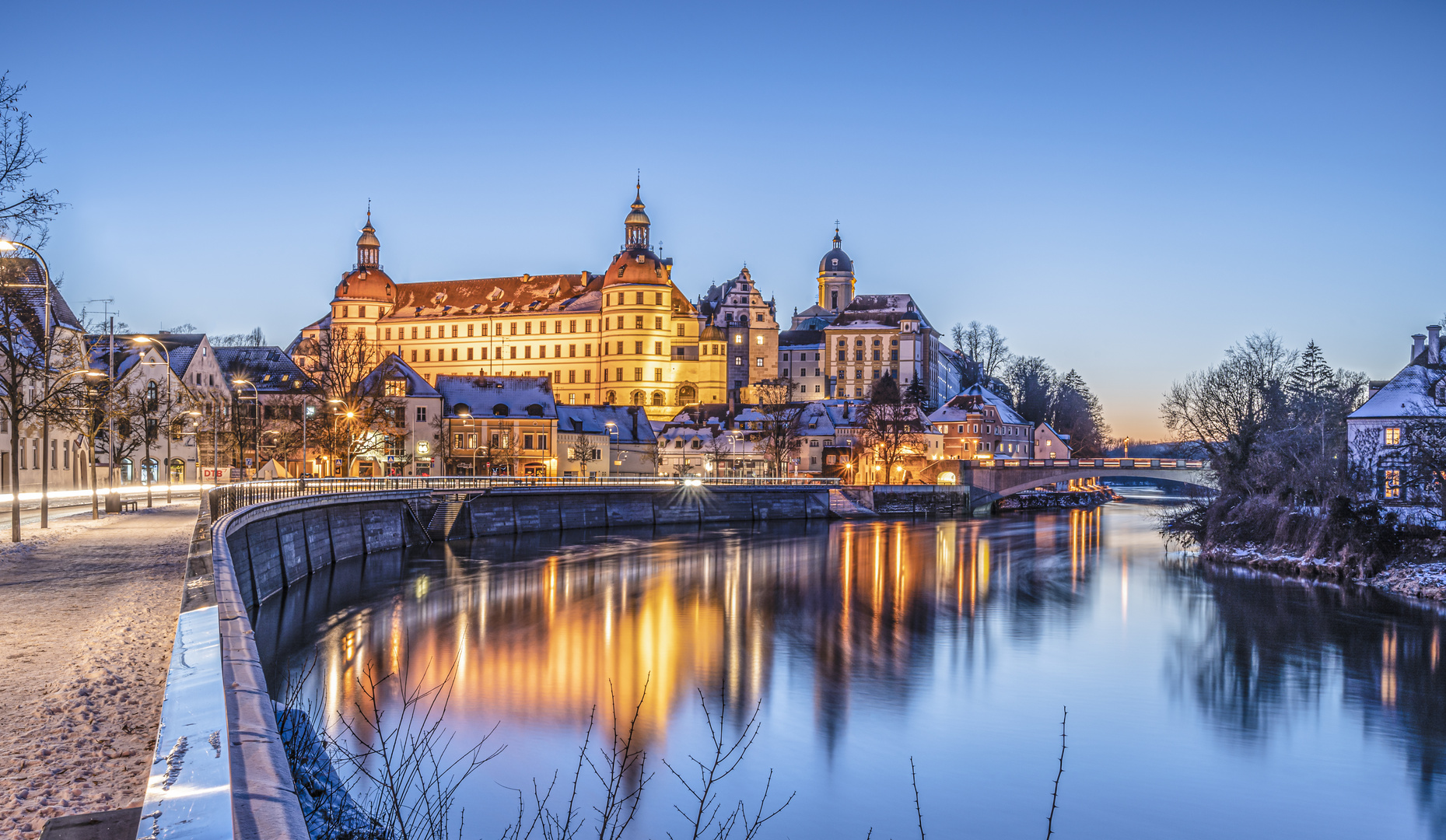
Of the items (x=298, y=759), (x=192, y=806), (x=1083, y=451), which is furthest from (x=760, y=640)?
(x=1083, y=451)

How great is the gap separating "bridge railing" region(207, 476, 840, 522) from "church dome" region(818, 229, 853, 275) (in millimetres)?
95620

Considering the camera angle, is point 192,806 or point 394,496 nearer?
point 192,806

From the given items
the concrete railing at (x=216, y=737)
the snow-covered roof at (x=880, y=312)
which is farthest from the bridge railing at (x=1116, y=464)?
the concrete railing at (x=216, y=737)

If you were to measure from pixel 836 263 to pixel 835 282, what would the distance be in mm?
3459

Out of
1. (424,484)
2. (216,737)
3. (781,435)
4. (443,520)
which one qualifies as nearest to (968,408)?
(781,435)

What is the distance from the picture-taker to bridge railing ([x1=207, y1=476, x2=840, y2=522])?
29.6m

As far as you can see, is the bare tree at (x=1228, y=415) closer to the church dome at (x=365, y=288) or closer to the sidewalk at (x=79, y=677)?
the sidewalk at (x=79, y=677)

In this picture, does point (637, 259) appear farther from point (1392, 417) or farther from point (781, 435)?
point (1392, 417)

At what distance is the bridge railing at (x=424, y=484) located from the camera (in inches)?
1167

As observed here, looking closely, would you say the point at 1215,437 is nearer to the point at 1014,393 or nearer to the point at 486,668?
the point at 486,668

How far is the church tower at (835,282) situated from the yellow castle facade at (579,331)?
116ft

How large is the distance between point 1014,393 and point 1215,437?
296ft

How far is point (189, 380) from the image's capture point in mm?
71000

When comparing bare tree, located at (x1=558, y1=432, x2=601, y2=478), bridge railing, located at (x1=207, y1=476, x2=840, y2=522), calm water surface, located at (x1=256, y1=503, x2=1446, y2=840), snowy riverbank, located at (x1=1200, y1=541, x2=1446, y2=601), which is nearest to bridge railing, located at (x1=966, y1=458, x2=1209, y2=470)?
bridge railing, located at (x1=207, y1=476, x2=840, y2=522)
